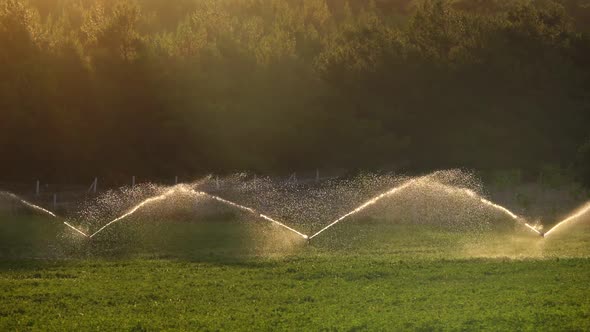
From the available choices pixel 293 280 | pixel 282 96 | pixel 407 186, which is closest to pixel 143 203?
pixel 407 186

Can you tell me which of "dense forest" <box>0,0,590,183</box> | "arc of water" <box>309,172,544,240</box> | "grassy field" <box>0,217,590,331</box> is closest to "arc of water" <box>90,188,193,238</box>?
"grassy field" <box>0,217,590,331</box>

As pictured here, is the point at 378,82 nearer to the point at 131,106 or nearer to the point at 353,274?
the point at 131,106

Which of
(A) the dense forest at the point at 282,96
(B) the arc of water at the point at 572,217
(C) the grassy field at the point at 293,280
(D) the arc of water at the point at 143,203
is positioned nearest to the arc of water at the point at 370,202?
(C) the grassy field at the point at 293,280

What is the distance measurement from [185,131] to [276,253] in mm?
21605

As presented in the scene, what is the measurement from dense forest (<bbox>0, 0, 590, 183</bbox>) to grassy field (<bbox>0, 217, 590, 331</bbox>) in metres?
13.4

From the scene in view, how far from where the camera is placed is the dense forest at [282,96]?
46438mm

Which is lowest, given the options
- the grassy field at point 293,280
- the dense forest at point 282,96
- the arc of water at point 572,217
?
the grassy field at point 293,280

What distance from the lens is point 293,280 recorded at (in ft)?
72.5

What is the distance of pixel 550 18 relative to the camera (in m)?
54.2

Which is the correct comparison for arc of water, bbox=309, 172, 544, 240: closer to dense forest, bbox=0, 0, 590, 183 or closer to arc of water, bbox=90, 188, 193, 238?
dense forest, bbox=0, 0, 590, 183

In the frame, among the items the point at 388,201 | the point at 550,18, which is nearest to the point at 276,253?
the point at 388,201

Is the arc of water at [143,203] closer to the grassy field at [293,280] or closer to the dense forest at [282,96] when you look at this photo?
the grassy field at [293,280]

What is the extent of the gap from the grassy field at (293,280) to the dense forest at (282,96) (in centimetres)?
1343

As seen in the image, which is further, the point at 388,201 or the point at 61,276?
the point at 388,201
